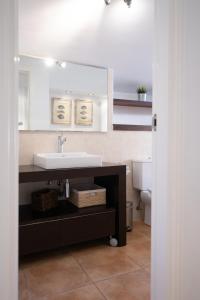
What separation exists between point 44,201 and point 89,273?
0.72 meters

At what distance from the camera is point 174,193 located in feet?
3.06

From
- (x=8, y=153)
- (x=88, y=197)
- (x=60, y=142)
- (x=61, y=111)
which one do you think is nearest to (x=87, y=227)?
(x=88, y=197)

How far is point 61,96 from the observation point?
2492mm

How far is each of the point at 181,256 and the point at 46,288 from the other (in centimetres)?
109

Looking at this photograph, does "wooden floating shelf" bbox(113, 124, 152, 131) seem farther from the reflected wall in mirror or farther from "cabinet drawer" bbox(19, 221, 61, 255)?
"cabinet drawer" bbox(19, 221, 61, 255)

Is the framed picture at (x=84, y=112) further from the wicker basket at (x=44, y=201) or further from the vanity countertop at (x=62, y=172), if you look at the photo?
the wicker basket at (x=44, y=201)

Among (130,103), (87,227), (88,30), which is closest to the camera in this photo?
(87,227)

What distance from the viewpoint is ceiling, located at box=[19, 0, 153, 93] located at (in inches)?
72.8

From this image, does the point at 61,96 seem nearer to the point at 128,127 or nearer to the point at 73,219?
the point at 128,127

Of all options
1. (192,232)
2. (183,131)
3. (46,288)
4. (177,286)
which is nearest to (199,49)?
(183,131)

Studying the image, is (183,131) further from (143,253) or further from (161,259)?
(143,253)

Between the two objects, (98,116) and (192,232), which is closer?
(192,232)

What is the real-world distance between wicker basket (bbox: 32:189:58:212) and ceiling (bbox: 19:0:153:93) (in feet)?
4.73

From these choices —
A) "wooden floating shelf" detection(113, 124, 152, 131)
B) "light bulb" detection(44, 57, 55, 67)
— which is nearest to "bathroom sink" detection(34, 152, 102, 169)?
"wooden floating shelf" detection(113, 124, 152, 131)
